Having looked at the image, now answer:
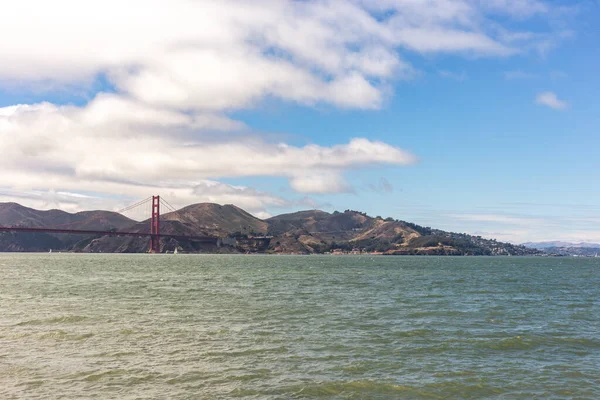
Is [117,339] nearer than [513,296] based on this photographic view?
Yes

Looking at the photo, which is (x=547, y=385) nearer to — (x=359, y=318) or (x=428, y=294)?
(x=359, y=318)

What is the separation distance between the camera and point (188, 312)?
126 ft

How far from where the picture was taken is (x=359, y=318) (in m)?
35.5

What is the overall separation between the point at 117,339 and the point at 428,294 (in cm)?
3761

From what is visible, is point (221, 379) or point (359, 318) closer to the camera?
point (221, 379)

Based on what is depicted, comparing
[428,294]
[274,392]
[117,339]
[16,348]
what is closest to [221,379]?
[274,392]

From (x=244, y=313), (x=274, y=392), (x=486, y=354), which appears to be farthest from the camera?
(x=244, y=313)

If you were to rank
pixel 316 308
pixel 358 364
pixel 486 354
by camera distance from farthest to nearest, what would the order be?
pixel 316 308
pixel 486 354
pixel 358 364

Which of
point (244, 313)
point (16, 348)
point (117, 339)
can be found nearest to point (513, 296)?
point (244, 313)

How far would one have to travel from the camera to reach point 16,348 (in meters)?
24.6

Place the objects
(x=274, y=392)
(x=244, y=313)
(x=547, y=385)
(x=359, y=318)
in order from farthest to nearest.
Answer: (x=244, y=313), (x=359, y=318), (x=547, y=385), (x=274, y=392)

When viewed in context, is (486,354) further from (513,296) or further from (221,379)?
(513,296)

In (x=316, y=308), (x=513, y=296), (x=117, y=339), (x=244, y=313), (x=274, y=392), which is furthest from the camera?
(x=513, y=296)

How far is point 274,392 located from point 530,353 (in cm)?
1393
